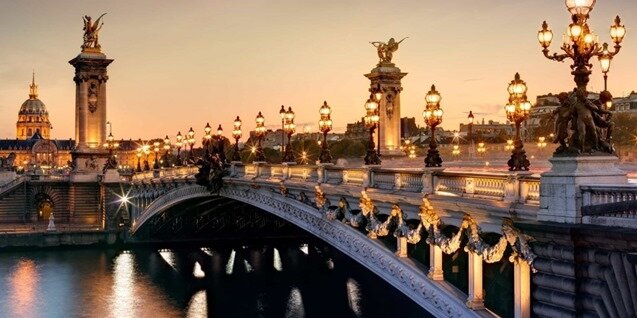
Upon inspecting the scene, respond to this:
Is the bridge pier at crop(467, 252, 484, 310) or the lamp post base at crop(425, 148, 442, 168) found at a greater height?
the lamp post base at crop(425, 148, 442, 168)

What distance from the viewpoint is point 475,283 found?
2202cm

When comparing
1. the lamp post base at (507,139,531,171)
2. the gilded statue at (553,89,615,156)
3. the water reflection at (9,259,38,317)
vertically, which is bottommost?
the water reflection at (9,259,38,317)

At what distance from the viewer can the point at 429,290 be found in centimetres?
2511

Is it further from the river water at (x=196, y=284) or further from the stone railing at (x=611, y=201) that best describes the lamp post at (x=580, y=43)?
the river water at (x=196, y=284)

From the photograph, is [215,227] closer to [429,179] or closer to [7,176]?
[7,176]

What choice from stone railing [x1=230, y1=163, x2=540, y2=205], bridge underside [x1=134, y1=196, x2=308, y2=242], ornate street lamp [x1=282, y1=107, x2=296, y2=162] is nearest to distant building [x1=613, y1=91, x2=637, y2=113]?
ornate street lamp [x1=282, y1=107, x2=296, y2=162]

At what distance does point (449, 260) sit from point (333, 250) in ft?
146

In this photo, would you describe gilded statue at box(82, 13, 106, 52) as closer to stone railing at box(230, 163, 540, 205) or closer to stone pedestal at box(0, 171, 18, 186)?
stone pedestal at box(0, 171, 18, 186)

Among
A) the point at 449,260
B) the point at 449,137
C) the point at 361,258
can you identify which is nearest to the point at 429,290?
the point at 449,260

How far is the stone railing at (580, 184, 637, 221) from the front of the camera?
1545 centimetres

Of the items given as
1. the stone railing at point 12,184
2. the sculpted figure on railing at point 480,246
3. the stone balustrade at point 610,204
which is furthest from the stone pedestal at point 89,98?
the stone balustrade at point 610,204

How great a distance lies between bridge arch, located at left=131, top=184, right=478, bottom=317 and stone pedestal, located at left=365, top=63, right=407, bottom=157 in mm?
25226

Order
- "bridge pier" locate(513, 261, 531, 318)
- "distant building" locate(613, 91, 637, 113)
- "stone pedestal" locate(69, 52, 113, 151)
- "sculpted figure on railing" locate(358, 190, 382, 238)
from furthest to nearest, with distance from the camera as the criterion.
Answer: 1. "stone pedestal" locate(69, 52, 113, 151)
2. "distant building" locate(613, 91, 637, 113)
3. "sculpted figure on railing" locate(358, 190, 382, 238)
4. "bridge pier" locate(513, 261, 531, 318)

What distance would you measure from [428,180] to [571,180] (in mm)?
7825
